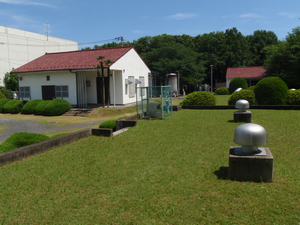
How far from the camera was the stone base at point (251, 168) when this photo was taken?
405 centimetres

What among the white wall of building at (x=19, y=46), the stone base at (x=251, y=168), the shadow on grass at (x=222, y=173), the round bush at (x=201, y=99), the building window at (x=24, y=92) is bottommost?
the shadow on grass at (x=222, y=173)

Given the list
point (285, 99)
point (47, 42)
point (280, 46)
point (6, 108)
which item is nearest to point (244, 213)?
point (285, 99)

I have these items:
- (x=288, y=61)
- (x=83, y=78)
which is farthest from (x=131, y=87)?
(x=288, y=61)

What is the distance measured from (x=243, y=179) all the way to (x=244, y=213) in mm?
1063

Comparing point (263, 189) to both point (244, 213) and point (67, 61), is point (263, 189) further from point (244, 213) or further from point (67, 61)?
point (67, 61)

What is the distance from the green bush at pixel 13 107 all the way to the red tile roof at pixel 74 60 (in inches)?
129

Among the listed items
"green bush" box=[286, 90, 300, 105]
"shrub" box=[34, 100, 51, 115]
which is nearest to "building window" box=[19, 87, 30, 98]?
"shrub" box=[34, 100, 51, 115]

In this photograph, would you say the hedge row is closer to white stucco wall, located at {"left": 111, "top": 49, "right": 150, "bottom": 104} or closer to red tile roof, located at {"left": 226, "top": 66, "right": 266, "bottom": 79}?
white stucco wall, located at {"left": 111, "top": 49, "right": 150, "bottom": 104}

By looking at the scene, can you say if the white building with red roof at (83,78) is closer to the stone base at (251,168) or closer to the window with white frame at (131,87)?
the window with white frame at (131,87)

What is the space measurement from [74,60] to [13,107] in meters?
6.05

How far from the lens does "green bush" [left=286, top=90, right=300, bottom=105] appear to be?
47.4 ft

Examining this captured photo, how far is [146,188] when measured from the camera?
4.05 metres

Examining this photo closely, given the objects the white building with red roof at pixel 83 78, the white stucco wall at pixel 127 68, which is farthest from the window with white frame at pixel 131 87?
the white stucco wall at pixel 127 68

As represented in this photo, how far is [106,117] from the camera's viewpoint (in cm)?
1622
